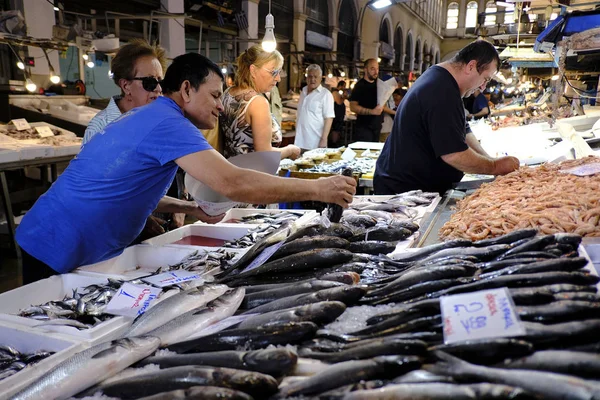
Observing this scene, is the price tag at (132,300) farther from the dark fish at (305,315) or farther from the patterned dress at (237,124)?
the patterned dress at (237,124)

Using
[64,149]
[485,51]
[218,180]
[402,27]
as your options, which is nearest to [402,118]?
[485,51]

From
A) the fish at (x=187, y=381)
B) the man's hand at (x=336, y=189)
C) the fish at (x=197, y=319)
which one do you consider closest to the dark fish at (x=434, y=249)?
the man's hand at (x=336, y=189)

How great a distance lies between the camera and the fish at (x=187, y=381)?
128cm

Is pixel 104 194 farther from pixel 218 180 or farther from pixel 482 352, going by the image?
pixel 482 352

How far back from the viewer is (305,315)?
62.3 inches

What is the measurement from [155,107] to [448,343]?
1910 mm

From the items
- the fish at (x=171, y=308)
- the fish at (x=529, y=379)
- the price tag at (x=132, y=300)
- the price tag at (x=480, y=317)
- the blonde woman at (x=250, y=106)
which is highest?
the blonde woman at (x=250, y=106)

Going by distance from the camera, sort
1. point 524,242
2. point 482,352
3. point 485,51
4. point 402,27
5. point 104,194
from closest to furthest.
A: 1. point 482,352
2. point 524,242
3. point 104,194
4. point 485,51
5. point 402,27

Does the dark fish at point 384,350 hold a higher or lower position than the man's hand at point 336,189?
lower

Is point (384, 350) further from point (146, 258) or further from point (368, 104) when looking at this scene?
point (368, 104)

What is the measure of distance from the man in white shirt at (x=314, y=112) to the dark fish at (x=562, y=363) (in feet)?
23.8

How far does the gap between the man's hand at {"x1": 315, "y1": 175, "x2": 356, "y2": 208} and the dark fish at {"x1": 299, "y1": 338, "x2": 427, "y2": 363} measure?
4.26ft

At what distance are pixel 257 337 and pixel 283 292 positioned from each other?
0.39 m

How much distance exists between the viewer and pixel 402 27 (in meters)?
35.6
